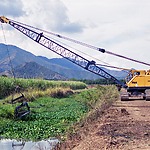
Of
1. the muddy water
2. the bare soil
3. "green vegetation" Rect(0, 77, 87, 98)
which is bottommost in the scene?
the muddy water

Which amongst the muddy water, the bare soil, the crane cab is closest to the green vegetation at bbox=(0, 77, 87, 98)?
the crane cab

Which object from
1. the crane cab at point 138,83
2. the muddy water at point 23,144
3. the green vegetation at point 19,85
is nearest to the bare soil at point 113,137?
the muddy water at point 23,144

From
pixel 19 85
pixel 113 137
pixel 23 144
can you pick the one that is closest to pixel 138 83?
pixel 19 85

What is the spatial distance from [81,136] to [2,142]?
4148 millimetres

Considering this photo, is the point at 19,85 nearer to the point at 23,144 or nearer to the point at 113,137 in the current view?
the point at 23,144

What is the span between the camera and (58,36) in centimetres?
3114

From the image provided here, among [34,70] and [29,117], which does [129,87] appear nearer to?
[29,117]

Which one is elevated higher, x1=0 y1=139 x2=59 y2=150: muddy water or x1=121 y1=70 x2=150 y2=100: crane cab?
x1=121 y1=70 x2=150 y2=100: crane cab

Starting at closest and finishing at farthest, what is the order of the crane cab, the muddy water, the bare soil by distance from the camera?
the bare soil → the muddy water → the crane cab

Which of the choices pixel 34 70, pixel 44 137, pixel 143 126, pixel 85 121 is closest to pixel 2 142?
pixel 44 137

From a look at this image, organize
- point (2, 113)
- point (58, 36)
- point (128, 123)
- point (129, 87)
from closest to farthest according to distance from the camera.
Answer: point (128, 123) < point (2, 113) < point (129, 87) < point (58, 36)

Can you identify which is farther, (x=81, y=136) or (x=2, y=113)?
(x=2, y=113)

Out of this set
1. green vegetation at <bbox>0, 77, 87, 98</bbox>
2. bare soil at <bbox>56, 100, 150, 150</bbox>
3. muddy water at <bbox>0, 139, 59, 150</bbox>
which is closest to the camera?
bare soil at <bbox>56, 100, 150, 150</bbox>

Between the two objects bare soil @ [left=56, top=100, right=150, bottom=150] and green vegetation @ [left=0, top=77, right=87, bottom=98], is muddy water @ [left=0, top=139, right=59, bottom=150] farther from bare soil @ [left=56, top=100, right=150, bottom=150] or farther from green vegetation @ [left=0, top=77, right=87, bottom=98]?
green vegetation @ [left=0, top=77, right=87, bottom=98]
